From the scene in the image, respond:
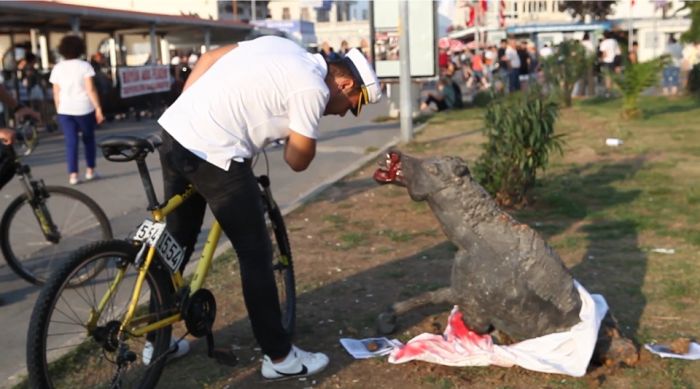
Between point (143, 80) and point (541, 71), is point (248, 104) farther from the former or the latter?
point (541, 71)

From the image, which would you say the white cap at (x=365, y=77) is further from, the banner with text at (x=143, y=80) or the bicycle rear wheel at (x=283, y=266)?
the banner with text at (x=143, y=80)

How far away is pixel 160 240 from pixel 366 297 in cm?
193

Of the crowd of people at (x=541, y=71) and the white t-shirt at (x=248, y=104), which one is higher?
the white t-shirt at (x=248, y=104)

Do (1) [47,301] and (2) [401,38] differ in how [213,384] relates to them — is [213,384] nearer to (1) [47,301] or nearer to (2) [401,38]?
(1) [47,301]

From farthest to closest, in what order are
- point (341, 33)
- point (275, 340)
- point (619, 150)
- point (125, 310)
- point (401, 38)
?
1. point (341, 33)
2. point (401, 38)
3. point (619, 150)
4. point (275, 340)
5. point (125, 310)

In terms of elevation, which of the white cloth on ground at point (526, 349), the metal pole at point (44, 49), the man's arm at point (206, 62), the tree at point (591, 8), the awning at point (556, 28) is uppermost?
the tree at point (591, 8)

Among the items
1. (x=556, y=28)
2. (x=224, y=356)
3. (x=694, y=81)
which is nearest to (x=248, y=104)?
(x=224, y=356)

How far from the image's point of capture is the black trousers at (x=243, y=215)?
3631mm

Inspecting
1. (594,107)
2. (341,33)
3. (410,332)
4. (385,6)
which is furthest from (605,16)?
(410,332)

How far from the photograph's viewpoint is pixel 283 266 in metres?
4.69

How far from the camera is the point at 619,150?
11523mm

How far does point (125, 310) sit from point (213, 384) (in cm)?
68

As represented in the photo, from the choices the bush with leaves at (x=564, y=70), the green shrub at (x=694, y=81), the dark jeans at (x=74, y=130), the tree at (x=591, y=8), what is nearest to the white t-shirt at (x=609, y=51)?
the green shrub at (x=694, y=81)

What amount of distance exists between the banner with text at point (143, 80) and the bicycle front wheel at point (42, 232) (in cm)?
1311
